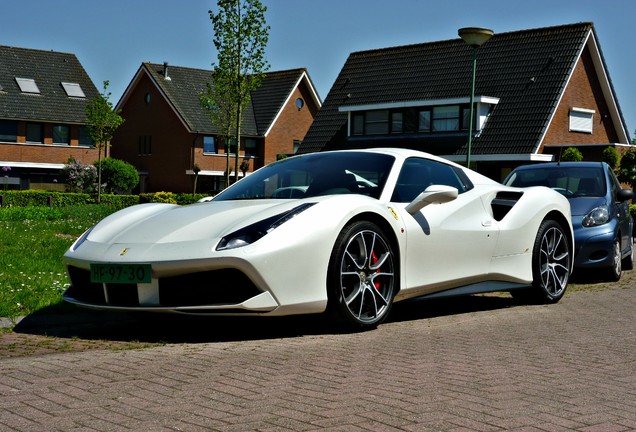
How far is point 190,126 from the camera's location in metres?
55.4

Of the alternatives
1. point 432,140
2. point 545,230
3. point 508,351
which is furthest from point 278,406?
point 432,140

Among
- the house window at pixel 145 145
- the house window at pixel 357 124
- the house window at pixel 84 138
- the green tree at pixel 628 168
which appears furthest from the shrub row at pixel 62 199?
the green tree at pixel 628 168

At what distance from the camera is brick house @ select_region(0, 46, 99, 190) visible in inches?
2108

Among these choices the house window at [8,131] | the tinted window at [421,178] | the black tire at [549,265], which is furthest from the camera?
the house window at [8,131]

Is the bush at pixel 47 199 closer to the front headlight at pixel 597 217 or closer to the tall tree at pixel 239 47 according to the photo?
the tall tree at pixel 239 47

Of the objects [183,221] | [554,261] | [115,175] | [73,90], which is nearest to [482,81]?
[115,175]

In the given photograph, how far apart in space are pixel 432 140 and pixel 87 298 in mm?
35647

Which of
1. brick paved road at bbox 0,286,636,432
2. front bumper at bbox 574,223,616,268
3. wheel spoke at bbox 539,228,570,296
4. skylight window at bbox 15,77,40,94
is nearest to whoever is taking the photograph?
brick paved road at bbox 0,286,636,432

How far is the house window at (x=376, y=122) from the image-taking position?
4334 centimetres

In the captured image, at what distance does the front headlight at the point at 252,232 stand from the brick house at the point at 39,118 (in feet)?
160

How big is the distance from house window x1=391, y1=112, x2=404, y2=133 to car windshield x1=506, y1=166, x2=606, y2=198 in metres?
30.5

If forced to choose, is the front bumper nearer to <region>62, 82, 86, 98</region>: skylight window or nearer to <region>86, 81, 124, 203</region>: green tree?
<region>86, 81, 124, 203</region>: green tree

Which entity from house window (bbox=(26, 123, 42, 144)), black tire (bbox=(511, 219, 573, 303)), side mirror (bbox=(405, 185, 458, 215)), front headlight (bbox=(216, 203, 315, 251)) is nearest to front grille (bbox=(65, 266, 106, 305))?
front headlight (bbox=(216, 203, 315, 251))

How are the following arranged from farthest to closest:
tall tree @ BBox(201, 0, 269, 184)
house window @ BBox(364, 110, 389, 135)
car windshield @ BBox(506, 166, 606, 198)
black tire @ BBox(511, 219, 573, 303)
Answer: house window @ BBox(364, 110, 389, 135) < tall tree @ BBox(201, 0, 269, 184) < car windshield @ BBox(506, 166, 606, 198) < black tire @ BBox(511, 219, 573, 303)
